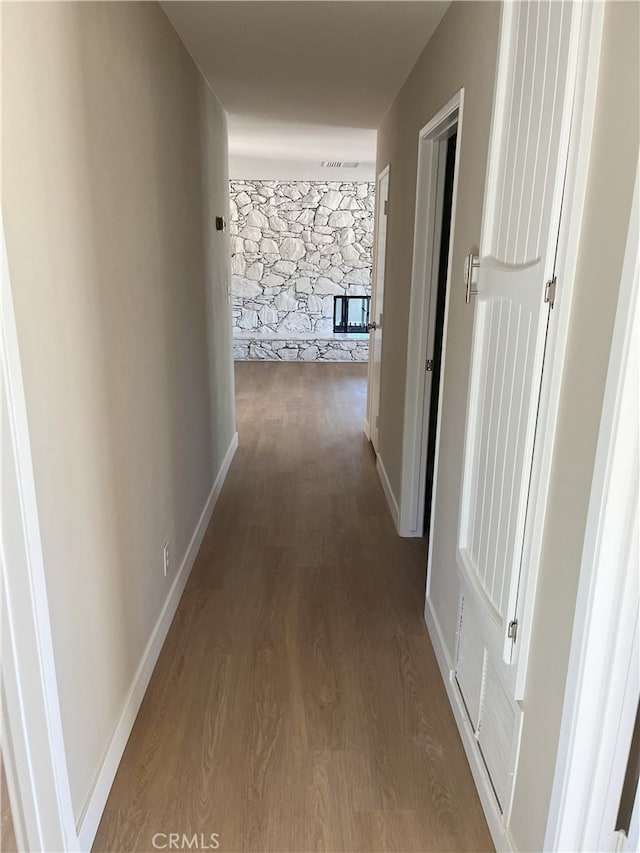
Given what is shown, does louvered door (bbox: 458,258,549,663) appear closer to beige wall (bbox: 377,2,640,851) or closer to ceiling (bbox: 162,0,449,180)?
beige wall (bbox: 377,2,640,851)

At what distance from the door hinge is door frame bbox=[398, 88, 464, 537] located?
132 centimetres

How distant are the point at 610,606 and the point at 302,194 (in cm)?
774

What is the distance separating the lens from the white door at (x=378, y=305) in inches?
162

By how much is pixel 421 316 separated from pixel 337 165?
4.58 metres

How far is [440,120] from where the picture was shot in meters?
2.44

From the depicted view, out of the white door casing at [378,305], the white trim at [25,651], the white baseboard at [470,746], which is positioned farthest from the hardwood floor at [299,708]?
the white door casing at [378,305]

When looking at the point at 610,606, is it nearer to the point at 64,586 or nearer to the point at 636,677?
the point at 636,677

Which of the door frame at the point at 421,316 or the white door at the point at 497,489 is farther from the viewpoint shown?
the door frame at the point at 421,316

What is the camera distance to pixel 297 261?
8.23 m

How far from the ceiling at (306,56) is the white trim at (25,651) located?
1.80 metres

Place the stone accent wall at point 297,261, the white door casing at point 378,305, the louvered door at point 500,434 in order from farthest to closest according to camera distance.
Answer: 1. the stone accent wall at point 297,261
2. the white door casing at point 378,305
3. the louvered door at point 500,434

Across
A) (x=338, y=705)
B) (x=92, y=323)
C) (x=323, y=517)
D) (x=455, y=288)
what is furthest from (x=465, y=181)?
(x=323, y=517)

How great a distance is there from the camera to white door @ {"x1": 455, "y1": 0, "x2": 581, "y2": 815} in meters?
1.27

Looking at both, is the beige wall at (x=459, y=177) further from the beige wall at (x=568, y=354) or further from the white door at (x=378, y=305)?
the white door at (x=378, y=305)
